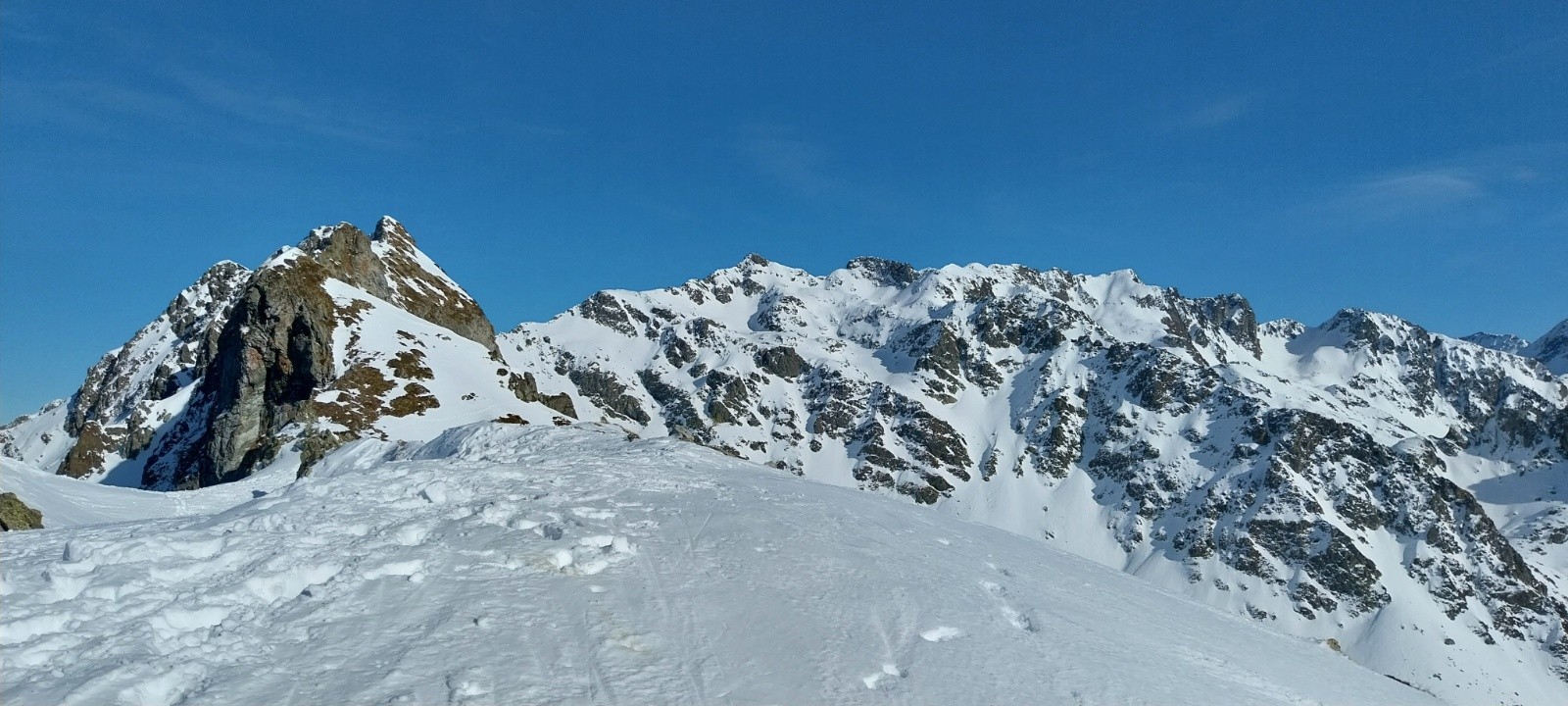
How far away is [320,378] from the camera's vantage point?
5953 centimetres

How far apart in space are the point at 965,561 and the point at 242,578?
1265 cm

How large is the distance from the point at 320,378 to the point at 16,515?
1714 inches

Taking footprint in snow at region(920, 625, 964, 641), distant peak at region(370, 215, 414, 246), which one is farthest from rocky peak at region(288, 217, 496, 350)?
footprint in snow at region(920, 625, 964, 641)

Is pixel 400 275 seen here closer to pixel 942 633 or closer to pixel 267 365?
pixel 267 365

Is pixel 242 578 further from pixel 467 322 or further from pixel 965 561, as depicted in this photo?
pixel 467 322

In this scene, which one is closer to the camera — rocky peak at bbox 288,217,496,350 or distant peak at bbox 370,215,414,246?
rocky peak at bbox 288,217,496,350

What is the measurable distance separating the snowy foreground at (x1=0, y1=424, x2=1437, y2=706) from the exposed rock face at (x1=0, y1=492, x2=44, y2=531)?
7.26m

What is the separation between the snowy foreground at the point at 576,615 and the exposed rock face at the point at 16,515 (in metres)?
7.26

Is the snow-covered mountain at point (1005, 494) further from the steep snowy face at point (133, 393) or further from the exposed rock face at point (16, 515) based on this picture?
the exposed rock face at point (16, 515)

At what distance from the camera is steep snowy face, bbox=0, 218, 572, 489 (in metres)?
55.5

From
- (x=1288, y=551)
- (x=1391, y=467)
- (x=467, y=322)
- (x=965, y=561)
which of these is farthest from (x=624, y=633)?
(x=1391, y=467)

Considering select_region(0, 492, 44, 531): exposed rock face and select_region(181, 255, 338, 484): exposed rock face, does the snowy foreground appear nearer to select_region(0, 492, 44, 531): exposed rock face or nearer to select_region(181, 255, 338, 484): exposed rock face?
select_region(0, 492, 44, 531): exposed rock face

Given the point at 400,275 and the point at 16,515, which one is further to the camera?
the point at 400,275

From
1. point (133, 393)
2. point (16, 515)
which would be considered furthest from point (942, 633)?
point (133, 393)
